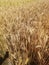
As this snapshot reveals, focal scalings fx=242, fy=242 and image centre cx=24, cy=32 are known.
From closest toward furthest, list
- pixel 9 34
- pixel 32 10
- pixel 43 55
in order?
pixel 43 55
pixel 9 34
pixel 32 10

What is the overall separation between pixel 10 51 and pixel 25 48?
19cm

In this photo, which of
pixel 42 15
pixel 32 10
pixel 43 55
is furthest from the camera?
pixel 32 10

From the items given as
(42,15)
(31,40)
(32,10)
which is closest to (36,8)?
(32,10)

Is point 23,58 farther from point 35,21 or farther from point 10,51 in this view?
point 35,21

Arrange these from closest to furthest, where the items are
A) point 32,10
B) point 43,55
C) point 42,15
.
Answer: point 43,55 < point 42,15 < point 32,10

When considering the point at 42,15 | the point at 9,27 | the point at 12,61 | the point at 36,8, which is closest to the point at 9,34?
the point at 9,27

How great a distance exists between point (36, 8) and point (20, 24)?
63 cm

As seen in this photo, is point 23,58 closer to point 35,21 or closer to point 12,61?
point 12,61

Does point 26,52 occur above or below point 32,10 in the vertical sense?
below

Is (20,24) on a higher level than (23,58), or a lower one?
higher

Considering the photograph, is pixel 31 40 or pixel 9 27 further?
pixel 9 27

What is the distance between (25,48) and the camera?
2881mm

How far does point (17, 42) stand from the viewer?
2930 millimetres

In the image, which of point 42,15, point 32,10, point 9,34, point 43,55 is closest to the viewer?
point 43,55
